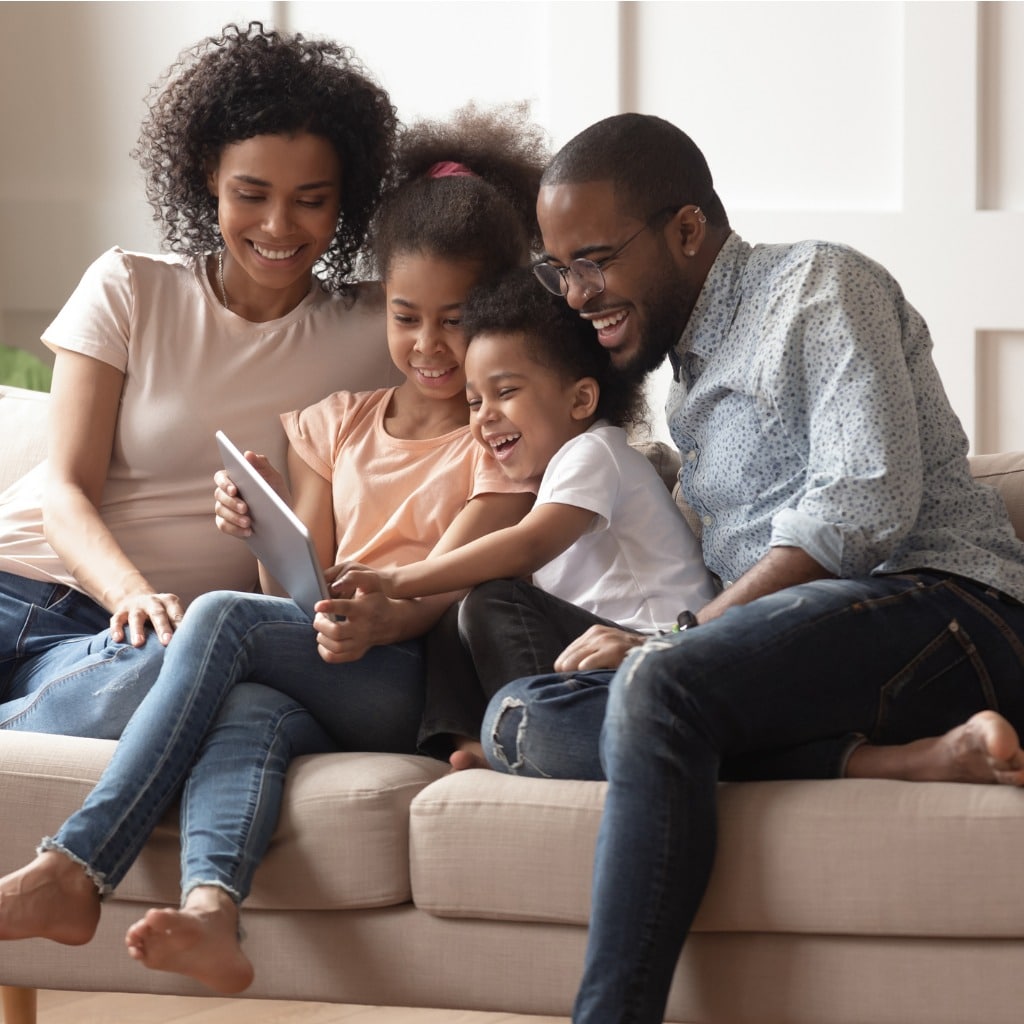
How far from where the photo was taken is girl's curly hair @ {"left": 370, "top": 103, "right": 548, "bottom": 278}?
196 cm

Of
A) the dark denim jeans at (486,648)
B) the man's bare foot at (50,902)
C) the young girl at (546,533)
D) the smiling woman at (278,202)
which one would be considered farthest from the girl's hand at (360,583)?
the smiling woman at (278,202)

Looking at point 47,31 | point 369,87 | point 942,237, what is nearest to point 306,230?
point 369,87

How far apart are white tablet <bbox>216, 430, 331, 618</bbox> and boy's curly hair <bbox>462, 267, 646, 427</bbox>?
1.27 ft

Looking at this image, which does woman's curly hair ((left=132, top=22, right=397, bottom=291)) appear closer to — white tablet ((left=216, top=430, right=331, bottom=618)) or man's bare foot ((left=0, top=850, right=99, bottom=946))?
white tablet ((left=216, top=430, right=331, bottom=618))

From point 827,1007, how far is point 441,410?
97cm

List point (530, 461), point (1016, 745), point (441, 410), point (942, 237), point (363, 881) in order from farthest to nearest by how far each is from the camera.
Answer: point (942, 237), point (441, 410), point (530, 461), point (363, 881), point (1016, 745)

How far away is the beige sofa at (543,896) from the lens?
141 centimetres

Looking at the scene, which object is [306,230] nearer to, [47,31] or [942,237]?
[942,237]

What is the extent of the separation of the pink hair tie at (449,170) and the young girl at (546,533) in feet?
0.77

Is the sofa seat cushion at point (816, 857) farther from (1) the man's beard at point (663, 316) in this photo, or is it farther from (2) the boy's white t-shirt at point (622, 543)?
(1) the man's beard at point (663, 316)

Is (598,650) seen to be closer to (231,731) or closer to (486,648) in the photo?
(486,648)

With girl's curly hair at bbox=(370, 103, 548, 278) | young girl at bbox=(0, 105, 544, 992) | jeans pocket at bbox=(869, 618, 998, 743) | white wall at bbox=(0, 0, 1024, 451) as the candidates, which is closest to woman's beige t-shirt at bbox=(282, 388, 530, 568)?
young girl at bbox=(0, 105, 544, 992)

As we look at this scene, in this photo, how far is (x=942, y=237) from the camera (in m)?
3.03

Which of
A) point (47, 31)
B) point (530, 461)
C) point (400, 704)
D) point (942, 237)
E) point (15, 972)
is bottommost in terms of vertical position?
point (15, 972)
